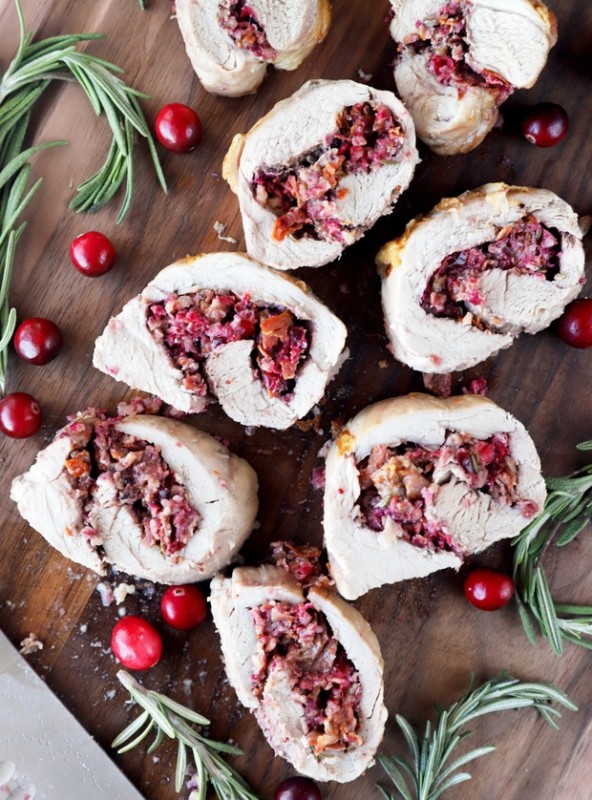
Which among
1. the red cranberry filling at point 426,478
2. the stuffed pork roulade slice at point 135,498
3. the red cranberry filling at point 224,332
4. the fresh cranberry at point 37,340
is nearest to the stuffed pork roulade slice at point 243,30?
the red cranberry filling at point 224,332

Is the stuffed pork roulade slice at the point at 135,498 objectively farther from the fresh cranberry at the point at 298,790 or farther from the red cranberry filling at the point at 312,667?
the fresh cranberry at the point at 298,790

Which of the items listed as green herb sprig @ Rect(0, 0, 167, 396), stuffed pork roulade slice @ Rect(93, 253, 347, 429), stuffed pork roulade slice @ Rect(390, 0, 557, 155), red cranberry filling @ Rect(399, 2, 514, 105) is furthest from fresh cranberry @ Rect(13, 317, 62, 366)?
red cranberry filling @ Rect(399, 2, 514, 105)

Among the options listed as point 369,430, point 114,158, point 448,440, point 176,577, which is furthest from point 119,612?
point 114,158

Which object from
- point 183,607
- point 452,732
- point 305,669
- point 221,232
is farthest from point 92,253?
point 452,732

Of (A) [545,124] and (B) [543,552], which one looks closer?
(A) [545,124]

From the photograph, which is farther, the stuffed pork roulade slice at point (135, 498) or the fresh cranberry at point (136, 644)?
the fresh cranberry at point (136, 644)

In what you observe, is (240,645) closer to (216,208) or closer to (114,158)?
(216,208)

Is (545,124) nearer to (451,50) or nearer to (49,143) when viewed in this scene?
(451,50)
